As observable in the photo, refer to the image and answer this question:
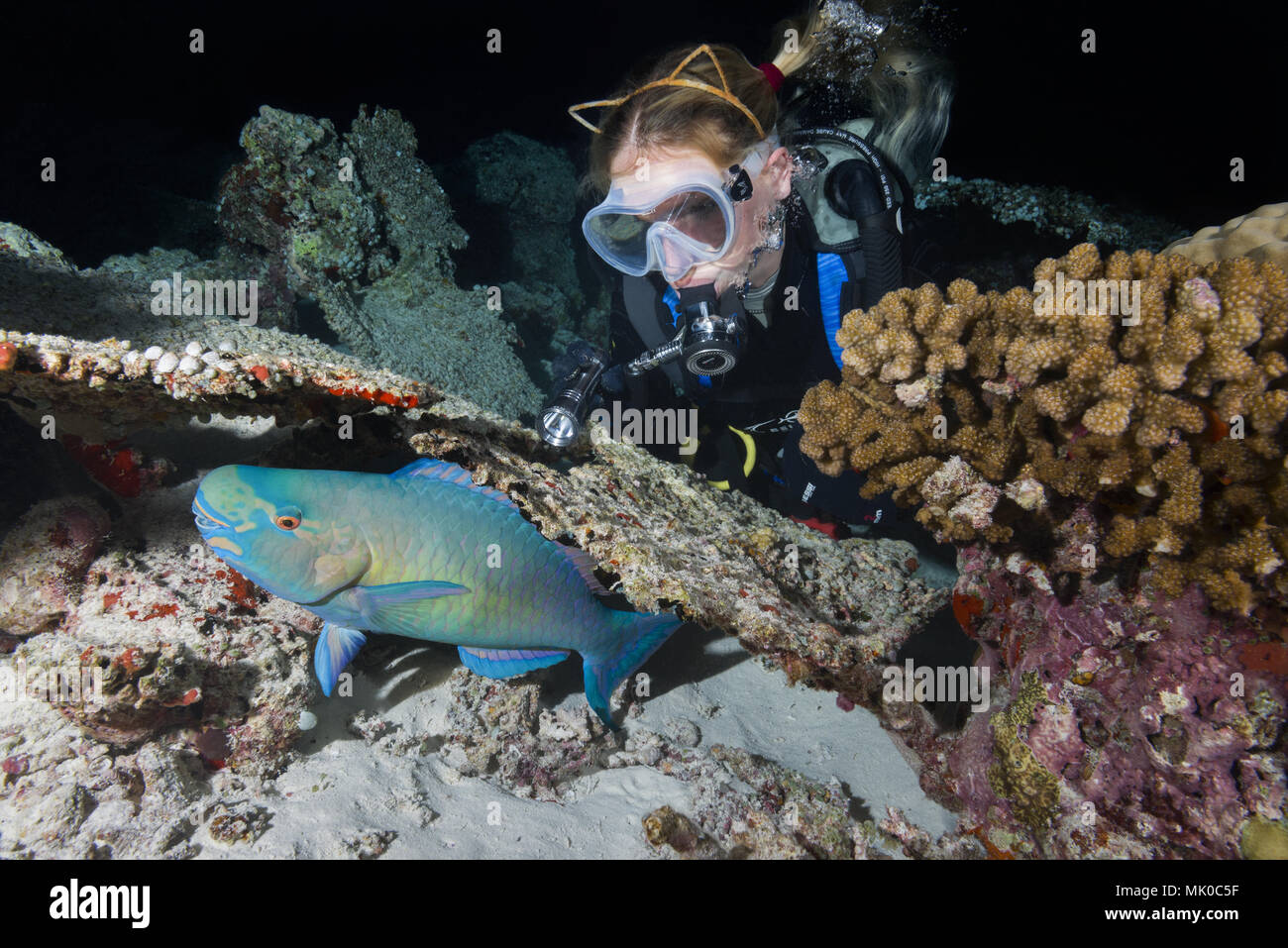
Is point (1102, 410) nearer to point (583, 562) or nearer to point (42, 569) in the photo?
point (583, 562)

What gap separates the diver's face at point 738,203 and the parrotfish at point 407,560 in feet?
7.31

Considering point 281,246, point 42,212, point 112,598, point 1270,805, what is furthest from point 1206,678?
point 42,212

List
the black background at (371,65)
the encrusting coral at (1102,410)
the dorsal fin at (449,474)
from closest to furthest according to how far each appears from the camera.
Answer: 1. the encrusting coral at (1102,410)
2. the dorsal fin at (449,474)
3. the black background at (371,65)

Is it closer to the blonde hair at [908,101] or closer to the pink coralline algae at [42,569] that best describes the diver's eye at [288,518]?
the pink coralline algae at [42,569]

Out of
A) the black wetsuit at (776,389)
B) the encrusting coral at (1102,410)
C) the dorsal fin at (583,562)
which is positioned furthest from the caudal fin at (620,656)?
the black wetsuit at (776,389)

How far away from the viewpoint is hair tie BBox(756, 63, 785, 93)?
130 inches

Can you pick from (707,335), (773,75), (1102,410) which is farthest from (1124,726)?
(773,75)

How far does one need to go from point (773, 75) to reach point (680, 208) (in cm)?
102

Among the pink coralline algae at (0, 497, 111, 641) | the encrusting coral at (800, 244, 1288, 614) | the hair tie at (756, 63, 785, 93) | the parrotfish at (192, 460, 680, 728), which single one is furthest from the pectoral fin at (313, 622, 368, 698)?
the hair tie at (756, 63, 785, 93)

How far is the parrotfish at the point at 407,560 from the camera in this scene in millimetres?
1854

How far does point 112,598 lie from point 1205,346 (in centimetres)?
426

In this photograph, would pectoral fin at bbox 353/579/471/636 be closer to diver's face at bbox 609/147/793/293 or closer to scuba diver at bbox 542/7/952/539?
scuba diver at bbox 542/7/952/539

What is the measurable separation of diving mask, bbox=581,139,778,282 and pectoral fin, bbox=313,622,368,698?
2.83 metres

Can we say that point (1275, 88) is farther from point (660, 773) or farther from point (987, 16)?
point (660, 773)
